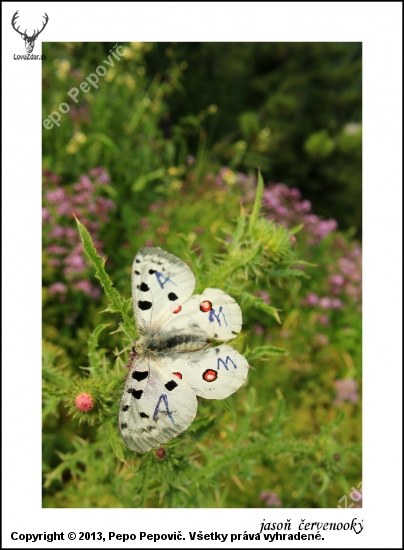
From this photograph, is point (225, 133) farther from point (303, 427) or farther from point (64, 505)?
point (64, 505)

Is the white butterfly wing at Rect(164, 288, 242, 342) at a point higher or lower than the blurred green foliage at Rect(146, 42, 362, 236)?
lower

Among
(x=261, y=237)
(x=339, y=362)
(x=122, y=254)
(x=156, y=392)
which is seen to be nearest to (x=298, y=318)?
(x=339, y=362)

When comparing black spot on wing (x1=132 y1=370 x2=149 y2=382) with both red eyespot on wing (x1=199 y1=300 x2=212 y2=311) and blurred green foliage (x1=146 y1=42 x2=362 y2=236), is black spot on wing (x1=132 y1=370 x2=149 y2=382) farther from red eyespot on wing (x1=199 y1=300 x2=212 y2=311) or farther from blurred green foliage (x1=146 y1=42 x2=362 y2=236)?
blurred green foliage (x1=146 y1=42 x2=362 y2=236)

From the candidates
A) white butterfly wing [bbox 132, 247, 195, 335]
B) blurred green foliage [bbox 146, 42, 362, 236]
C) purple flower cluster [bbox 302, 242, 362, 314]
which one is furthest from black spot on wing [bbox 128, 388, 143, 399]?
blurred green foliage [bbox 146, 42, 362, 236]

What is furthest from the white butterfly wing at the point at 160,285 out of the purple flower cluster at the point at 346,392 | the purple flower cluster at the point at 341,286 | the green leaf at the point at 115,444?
the purple flower cluster at the point at 341,286

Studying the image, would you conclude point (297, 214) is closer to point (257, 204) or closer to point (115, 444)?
point (257, 204)

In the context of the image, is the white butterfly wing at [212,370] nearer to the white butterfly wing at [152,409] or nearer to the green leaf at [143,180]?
the white butterfly wing at [152,409]
